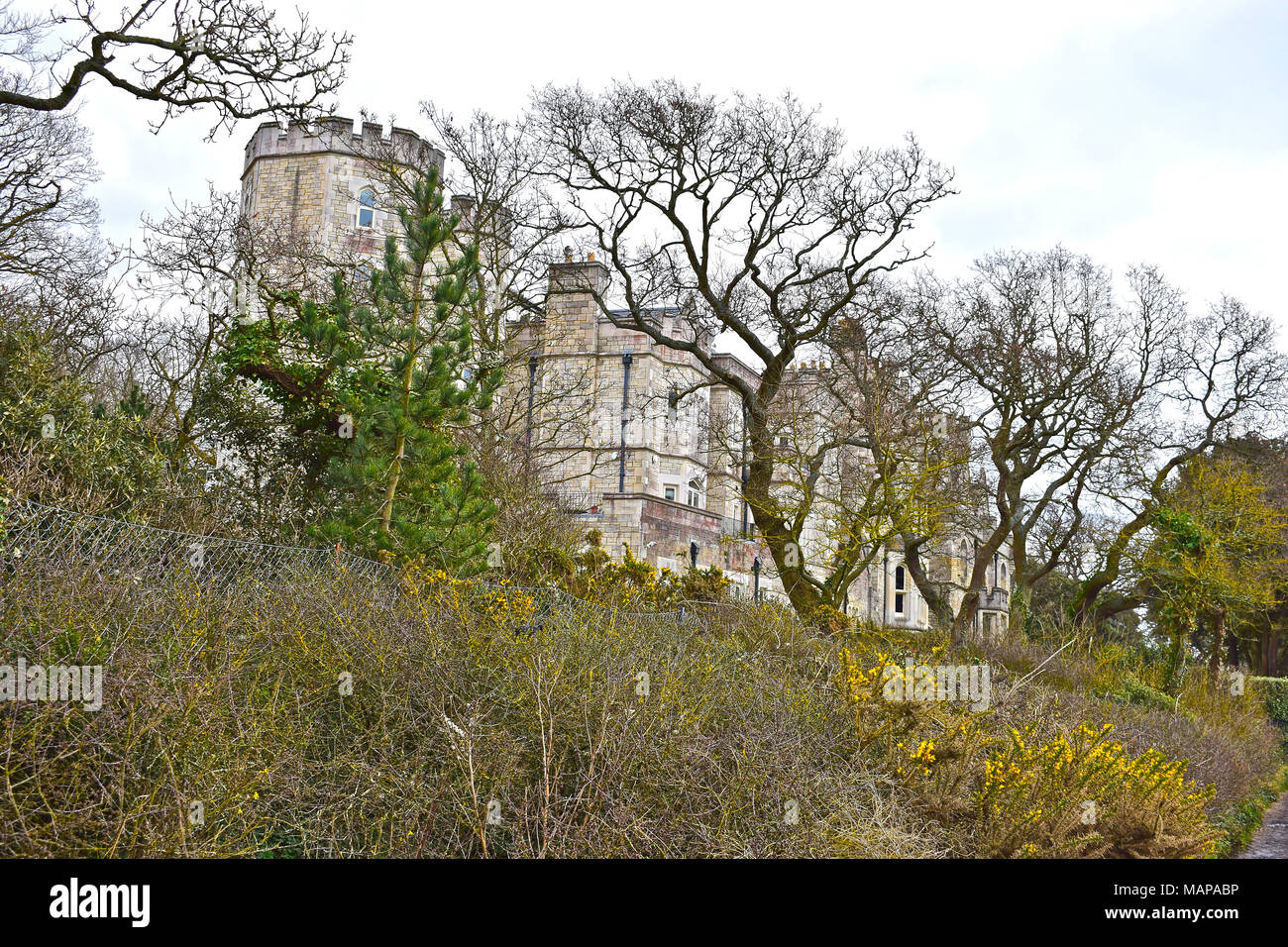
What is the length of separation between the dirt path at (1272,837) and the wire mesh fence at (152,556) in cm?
594

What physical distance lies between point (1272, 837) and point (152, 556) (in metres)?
10.9

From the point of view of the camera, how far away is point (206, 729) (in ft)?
15.6

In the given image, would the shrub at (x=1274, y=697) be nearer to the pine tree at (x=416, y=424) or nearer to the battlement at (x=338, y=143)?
the pine tree at (x=416, y=424)

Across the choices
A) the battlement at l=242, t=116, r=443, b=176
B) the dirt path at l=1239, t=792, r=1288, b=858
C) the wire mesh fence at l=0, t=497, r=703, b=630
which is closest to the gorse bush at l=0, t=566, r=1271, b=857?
the wire mesh fence at l=0, t=497, r=703, b=630

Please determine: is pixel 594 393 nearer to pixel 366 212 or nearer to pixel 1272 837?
pixel 366 212

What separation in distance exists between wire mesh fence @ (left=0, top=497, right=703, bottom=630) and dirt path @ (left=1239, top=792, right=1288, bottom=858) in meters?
5.94

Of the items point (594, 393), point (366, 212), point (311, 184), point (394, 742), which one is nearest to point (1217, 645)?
point (594, 393)

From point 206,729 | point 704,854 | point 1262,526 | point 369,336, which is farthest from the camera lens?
point 1262,526

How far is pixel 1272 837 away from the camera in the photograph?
1067cm

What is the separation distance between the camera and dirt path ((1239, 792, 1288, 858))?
31.5 feet

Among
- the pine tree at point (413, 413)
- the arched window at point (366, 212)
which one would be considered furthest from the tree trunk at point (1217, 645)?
the arched window at point (366, 212)

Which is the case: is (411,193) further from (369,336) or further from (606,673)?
(606,673)
